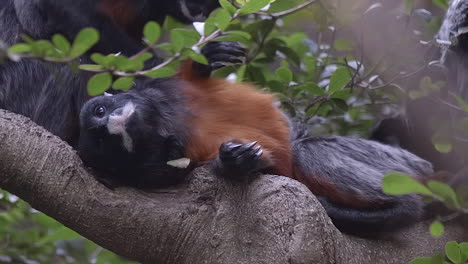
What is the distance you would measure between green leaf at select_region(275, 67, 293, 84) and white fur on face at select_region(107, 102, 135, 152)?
986 millimetres

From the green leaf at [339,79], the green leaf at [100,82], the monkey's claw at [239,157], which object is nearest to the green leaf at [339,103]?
the green leaf at [339,79]

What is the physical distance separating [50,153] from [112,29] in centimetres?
110

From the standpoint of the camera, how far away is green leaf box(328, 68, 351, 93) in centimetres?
308

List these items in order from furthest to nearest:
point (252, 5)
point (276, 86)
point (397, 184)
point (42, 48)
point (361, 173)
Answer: point (276, 86)
point (361, 173)
point (252, 5)
point (42, 48)
point (397, 184)

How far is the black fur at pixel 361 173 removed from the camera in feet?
8.89

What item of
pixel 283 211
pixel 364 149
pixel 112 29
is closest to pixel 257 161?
pixel 283 211

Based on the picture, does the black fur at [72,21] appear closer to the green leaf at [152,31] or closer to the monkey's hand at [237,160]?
the monkey's hand at [237,160]

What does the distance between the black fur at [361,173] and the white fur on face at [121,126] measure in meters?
0.75

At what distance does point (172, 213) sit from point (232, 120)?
0.69 metres

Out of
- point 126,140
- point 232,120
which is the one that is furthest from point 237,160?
point 232,120

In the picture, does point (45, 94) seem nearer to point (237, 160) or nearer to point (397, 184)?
point (237, 160)

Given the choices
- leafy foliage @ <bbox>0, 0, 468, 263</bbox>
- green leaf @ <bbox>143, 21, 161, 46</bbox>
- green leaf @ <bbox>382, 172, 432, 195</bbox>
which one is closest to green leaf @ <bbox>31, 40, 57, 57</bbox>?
green leaf @ <bbox>143, 21, 161, 46</bbox>

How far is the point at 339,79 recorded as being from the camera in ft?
10.2

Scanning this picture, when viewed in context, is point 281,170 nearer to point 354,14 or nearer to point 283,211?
point 283,211
